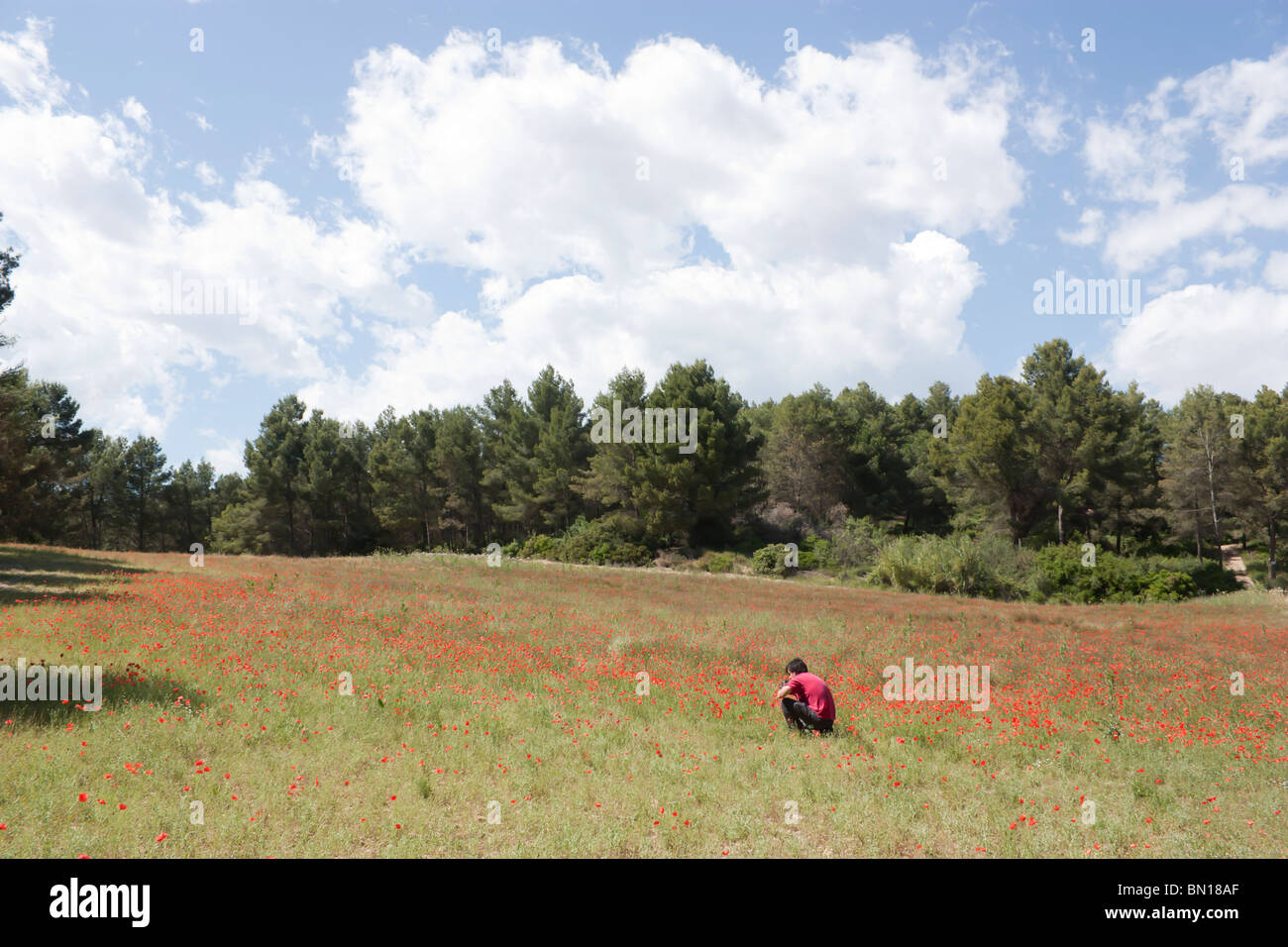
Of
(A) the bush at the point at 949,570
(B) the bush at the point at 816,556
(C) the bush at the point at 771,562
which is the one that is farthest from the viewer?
(B) the bush at the point at 816,556

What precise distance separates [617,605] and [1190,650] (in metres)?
17.2

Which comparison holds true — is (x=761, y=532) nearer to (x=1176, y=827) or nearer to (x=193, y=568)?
(x=193, y=568)

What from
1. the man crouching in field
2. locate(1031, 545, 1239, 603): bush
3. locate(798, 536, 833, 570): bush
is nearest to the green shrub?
locate(798, 536, 833, 570): bush

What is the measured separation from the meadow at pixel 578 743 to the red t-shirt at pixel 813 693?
419 mm

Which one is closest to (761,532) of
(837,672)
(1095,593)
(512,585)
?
(1095,593)

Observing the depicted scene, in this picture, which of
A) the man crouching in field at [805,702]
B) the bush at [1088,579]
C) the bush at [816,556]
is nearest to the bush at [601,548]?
the bush at [816,556]

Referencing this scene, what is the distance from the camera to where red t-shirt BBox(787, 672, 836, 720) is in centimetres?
1048

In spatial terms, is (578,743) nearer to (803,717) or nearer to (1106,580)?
(803,717)

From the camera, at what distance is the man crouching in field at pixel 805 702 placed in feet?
34.1

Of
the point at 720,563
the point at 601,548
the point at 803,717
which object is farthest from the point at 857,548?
the point at 803,717

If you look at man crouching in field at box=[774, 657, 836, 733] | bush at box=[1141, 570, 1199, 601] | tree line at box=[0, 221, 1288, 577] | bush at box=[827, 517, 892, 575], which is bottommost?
bush at box=[1141, 570, 1199, 601]

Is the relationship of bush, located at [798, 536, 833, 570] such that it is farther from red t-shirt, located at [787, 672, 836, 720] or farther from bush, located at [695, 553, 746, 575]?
red t-shirt, located at [787, 672, 836, 720]

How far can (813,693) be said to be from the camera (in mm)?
10570

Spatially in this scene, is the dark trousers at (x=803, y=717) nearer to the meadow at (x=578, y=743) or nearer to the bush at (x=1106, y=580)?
the meadow at (x=578, y=743)
